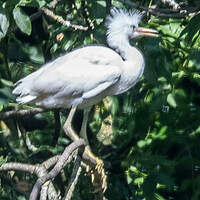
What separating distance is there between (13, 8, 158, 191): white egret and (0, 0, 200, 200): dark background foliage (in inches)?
3.1

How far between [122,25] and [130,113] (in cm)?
55

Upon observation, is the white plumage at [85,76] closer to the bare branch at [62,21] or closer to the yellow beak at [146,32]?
the yellow beak at [146,32]

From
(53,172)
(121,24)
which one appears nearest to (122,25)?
(121,24)

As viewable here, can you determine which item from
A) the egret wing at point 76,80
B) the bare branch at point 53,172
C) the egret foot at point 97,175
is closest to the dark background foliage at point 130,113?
the egret wing at point 76,80

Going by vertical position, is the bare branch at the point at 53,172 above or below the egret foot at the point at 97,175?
above

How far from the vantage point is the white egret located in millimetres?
3660

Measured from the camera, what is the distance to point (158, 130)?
389cm

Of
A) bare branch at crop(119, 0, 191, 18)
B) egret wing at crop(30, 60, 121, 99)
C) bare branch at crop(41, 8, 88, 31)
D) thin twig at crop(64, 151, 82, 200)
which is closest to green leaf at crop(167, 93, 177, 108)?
egret wing at crop(30, 60, 121, 99)

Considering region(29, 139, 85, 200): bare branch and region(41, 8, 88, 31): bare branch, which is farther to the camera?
region(41, 8, 88, 31): bare branch

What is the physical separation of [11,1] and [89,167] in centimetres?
103

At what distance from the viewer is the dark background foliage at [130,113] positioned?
3570mm

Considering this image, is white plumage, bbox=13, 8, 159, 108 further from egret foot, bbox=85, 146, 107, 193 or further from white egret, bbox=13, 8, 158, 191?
egret foot, bbox=85, 146, 107, 193

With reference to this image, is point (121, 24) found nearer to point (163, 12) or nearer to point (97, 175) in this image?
point (163, 12)

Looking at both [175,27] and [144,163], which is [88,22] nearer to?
[175,27]
